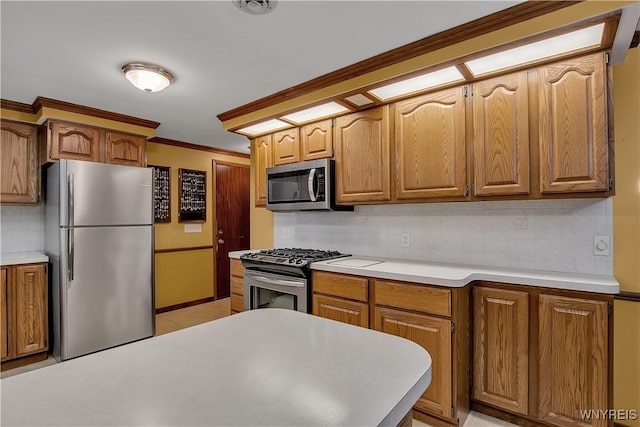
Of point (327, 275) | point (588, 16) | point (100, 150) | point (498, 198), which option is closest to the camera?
point (588, 16)

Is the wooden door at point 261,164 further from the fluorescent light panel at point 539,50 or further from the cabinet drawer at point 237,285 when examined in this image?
the fluorescent light panel at point 539,50

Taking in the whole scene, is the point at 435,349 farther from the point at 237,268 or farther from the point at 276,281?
the point at 237,268

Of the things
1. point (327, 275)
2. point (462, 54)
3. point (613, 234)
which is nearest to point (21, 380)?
point (327, 275)

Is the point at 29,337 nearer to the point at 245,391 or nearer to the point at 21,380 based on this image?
the point at 21,380

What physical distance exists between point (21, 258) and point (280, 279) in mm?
2345

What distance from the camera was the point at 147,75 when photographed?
90.7 inches

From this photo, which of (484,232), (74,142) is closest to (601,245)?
(484,232)

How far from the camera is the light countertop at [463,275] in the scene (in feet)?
5.76

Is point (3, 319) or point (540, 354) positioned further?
point (3, 319)

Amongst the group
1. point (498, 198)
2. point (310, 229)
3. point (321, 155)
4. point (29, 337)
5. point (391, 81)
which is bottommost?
point (29, 337)

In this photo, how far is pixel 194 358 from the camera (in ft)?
2.71

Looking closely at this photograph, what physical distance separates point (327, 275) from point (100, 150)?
2670 mm

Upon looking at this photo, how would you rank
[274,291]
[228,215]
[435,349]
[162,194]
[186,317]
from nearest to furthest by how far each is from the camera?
[435,349] < [274,291] < [186,317] < [162,194] < [228,215]

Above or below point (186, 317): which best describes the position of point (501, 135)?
above
